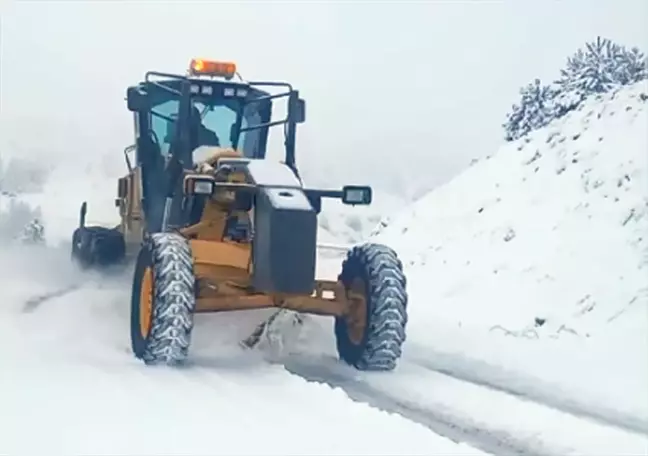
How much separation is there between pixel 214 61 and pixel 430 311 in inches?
66.9

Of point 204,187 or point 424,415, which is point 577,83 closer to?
point 204,187

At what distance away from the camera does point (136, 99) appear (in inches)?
154

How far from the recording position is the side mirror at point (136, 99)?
12.8ft

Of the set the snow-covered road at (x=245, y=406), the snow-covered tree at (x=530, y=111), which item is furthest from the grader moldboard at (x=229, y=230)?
the snow-covered tree at (x=530, y=111)

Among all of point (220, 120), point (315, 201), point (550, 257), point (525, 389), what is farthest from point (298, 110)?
point (550, 257)

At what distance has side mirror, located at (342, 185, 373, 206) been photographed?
3.43 metres

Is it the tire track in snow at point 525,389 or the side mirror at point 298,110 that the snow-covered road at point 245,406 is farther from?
the side mirror at point 298,110

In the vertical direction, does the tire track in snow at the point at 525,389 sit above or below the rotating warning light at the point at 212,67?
below

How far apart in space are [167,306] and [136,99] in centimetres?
112

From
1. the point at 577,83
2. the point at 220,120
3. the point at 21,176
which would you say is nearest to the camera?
the point at 220,120

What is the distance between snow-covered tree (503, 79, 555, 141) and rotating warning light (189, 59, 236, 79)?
135 cm

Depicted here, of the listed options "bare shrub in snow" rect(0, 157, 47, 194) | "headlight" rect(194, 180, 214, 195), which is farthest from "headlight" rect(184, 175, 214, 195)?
"bare shrub in snow" rect(0, 157, 47, 194)

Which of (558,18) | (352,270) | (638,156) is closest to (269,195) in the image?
(352,270)

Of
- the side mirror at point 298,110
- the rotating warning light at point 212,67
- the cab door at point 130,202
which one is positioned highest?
the rotating warning light at point 212,67
